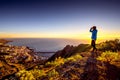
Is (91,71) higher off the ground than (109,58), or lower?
lower

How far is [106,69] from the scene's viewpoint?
15555 mm

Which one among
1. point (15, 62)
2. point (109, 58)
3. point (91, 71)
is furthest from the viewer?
point (15, 62)

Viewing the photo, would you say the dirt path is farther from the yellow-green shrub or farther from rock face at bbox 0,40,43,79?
rock face at bbox 0,40,43,79

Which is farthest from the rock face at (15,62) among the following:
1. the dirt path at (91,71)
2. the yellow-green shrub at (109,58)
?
the dirt path at (91,71)

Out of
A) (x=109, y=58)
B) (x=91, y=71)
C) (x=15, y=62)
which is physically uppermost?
(x=109, y=58)

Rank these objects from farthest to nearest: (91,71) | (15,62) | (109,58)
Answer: (15,62) → (109,58) → (91,71)

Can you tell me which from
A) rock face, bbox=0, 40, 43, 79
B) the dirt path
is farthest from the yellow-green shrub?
rock face, bbox=0, 40, 43, 79

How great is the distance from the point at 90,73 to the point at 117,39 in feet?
46.5

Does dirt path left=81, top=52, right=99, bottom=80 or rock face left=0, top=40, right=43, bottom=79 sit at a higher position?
dirt path left=81, top=52, right=99, bottom=80

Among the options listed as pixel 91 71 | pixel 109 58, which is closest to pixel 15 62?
→ pixel 109 58

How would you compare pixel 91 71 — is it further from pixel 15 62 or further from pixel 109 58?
pixel 15 62

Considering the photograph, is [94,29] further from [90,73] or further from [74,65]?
[90,73]

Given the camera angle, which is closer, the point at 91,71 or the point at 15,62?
the point at 91,71

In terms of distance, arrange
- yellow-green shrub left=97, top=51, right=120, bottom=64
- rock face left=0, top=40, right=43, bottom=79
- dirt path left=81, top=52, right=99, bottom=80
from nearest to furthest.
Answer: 1. dirt path left=81, top=52, right=99, bottom=80
2. yellow-green shrub left=97, top=51, right=120, bottom=64
3. rock face left=0, top=40, right=43, bottom=79
